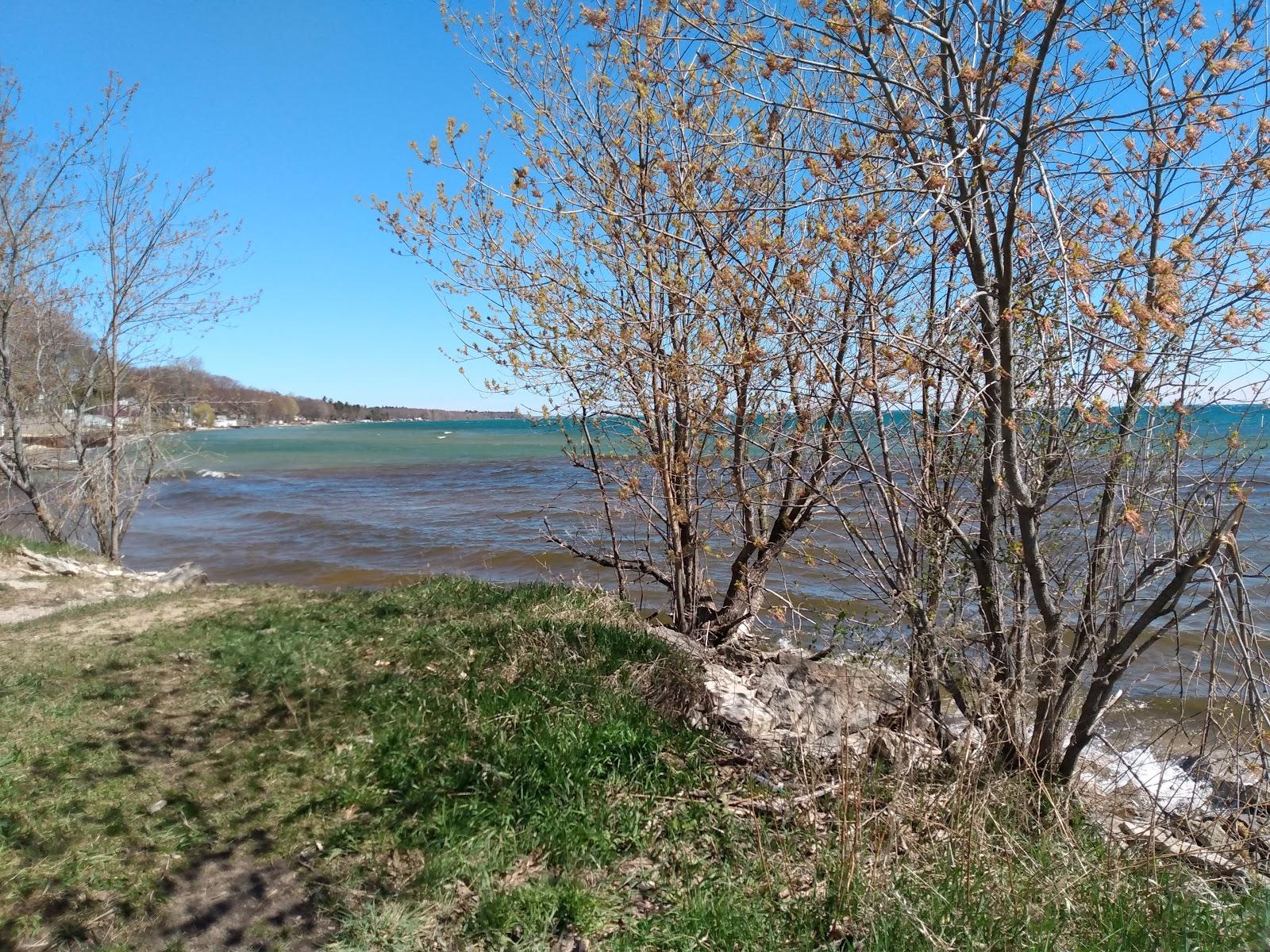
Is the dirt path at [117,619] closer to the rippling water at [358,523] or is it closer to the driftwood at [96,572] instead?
the driftwood at [96,572]

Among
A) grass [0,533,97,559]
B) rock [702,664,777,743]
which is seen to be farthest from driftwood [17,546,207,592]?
rock [702,664,777,743]

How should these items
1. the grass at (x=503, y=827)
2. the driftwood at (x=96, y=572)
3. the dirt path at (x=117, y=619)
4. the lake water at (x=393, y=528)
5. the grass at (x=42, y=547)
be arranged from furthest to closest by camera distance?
the grass at (x=42, y=547), the driftwood at (x=96, y=572), the lake water at (x=393, y=528), the dirt path at (x=117, y=619), the grass at (x=503, y=827)

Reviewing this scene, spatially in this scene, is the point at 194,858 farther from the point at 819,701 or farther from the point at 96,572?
the point at 96,572

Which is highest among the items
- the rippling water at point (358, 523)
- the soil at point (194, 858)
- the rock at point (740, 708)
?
the rock at point (740, 708)

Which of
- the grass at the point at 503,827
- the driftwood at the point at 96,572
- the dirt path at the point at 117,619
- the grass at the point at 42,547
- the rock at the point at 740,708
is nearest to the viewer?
the grass at the point at 503,827

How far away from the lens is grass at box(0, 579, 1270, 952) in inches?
107

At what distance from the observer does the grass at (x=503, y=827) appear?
8.91 feet

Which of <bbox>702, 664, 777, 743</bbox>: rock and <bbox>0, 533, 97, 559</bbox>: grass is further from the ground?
<bbox>702, 664, 777, 743</bbox>: rock

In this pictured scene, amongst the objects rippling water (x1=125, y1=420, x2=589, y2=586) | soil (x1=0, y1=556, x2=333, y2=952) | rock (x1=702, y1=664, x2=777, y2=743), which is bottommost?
rippling water (x1=125, y1=420, x2=589, y2=586)

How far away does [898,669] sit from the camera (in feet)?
14.7

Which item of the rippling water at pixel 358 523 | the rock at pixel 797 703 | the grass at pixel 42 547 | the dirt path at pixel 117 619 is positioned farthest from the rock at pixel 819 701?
the grass at pixel 42 547

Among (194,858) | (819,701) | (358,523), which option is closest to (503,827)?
(194,858)

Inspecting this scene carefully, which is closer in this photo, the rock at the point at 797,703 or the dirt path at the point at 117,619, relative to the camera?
the rock at the point at 797,703

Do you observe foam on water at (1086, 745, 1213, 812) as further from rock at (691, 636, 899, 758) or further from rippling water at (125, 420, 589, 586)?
rippling water at (125, 420, 589, 586)
